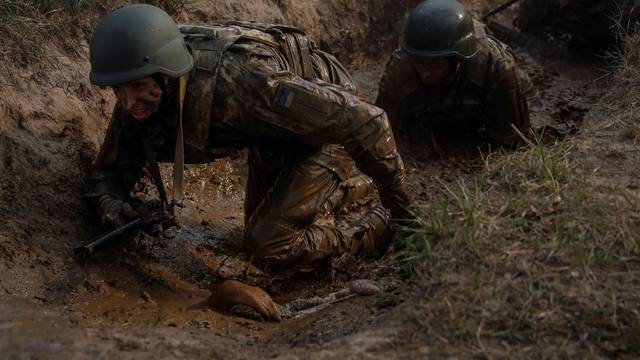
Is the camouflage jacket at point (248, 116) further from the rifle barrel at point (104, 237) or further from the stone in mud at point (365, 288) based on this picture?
the stone in mud at point (365, 288)

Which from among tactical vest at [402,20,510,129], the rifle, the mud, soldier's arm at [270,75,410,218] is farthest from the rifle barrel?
tactical vest at [402,20,510,129]

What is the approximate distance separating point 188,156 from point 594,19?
15.8ft

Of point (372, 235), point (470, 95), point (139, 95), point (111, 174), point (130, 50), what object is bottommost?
point (372, 235)

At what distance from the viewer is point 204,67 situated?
4.34m

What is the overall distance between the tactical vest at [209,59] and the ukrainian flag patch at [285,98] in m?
0.35

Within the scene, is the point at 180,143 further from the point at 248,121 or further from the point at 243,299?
the point at 243,299

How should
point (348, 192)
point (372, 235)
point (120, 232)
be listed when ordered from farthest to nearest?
point (348, 192)
point (372, 235)
point (120, 232)

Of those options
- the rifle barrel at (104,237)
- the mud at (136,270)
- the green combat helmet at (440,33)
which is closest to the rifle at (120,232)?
the rifle barrel at (104,237)

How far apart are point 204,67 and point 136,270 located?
3.94ft

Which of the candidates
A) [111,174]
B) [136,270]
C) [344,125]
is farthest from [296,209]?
[111,174]

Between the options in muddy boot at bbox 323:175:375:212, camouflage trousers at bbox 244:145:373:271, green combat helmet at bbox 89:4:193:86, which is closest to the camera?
green combat helmet at bbox 89:4:193:86

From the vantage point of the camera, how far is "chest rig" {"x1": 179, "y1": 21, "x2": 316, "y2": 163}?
4289mm

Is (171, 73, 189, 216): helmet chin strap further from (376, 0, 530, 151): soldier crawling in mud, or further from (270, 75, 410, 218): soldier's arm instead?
(376, 0, 530, 151): soldier crawling in mud

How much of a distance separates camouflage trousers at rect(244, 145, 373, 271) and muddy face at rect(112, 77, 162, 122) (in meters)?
0.87
